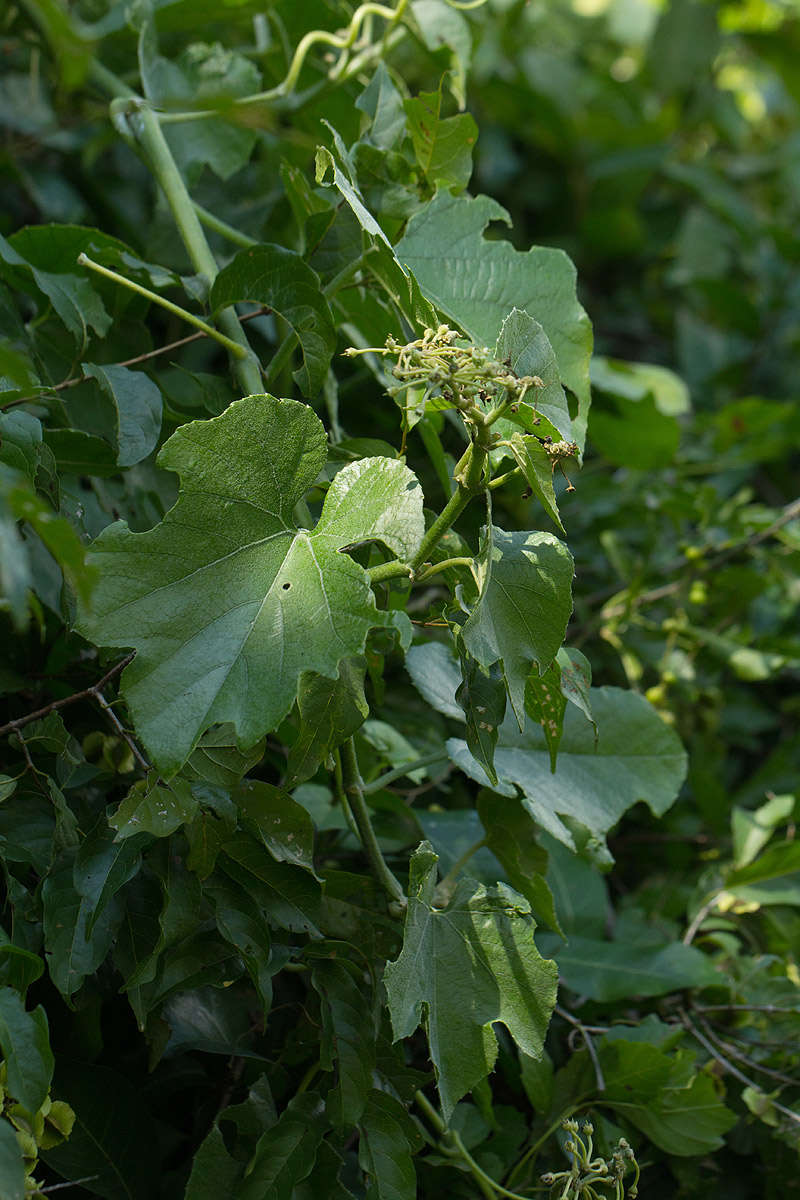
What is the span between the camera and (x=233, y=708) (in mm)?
474

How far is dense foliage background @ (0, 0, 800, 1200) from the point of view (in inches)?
20.6

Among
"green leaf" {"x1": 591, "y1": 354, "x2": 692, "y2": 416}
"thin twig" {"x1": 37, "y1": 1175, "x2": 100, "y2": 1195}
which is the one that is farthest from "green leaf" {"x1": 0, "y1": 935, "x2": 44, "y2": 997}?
"green leaf" {"x1": 591, "y1": 354, "x2": 692, "y2": 416}

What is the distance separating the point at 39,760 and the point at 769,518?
80 centimetres

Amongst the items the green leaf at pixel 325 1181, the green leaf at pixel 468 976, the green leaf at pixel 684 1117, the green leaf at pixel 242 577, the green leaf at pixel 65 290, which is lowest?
the green leaf at pixel 684 1117

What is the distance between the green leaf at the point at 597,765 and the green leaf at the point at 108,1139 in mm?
293

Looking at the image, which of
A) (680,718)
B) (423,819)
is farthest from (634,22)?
(423,819)

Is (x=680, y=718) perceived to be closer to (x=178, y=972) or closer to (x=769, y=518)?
(x=769, y=518)

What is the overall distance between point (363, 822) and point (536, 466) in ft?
0.80

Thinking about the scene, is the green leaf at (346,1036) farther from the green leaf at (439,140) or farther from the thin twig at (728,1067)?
the green leaf at (439,140)

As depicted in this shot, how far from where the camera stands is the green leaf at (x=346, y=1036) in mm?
572

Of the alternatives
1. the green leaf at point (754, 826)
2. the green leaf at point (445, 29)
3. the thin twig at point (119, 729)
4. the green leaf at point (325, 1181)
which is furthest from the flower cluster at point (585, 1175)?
the green leaf at point (445, 29)

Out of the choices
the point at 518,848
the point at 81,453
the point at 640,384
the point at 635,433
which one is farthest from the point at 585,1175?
the point at 640,384

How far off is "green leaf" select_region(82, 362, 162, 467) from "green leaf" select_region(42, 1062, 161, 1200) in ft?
1.22

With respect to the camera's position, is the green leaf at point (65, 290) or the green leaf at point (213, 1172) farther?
the green leaf at point (65, 290)
